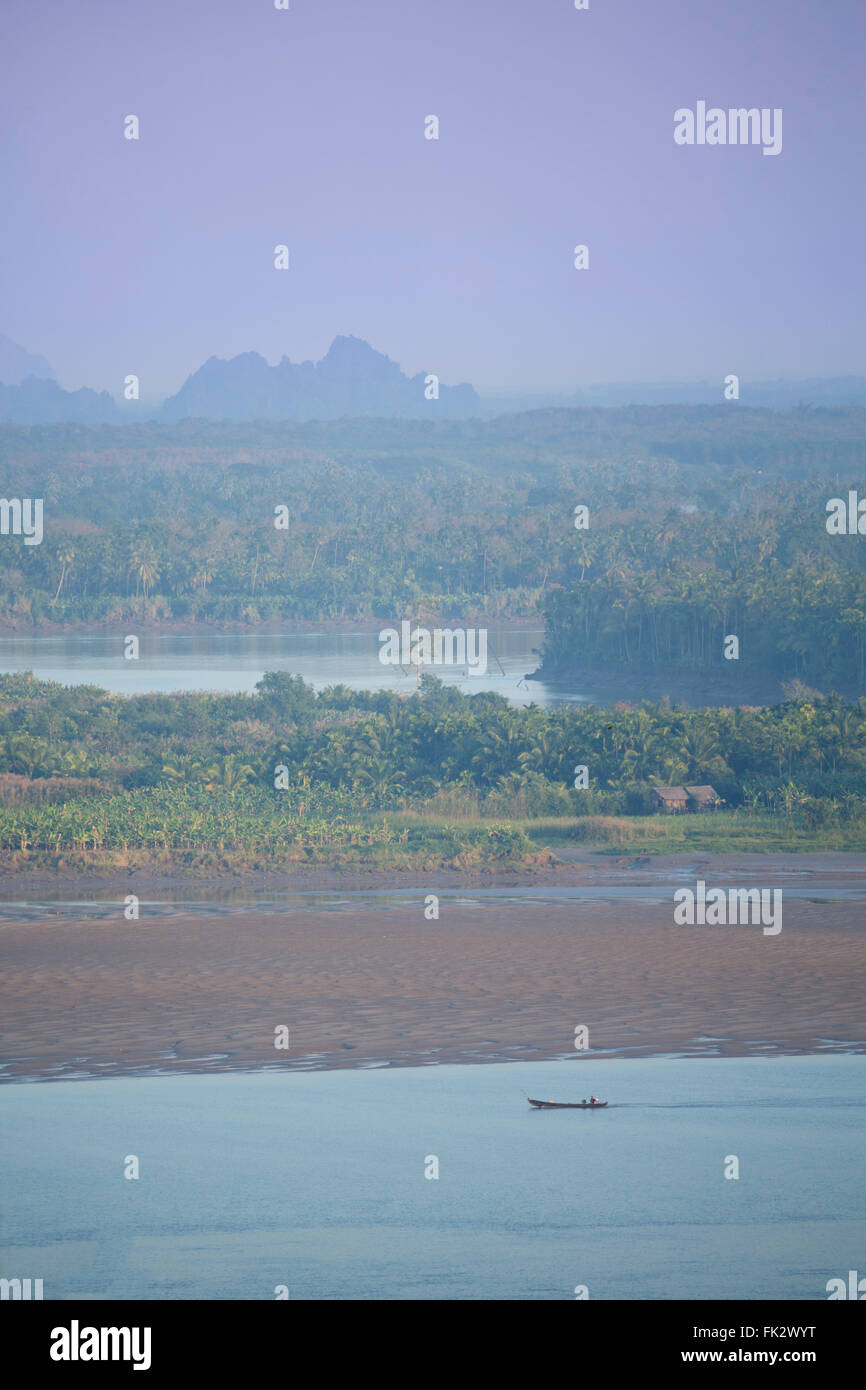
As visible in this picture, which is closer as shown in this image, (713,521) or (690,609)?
(690,609)

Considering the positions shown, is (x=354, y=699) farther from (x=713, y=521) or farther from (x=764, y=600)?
A: (x=713, y=521)

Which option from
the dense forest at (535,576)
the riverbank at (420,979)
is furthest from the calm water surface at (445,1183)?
the dense forest at (535,576)

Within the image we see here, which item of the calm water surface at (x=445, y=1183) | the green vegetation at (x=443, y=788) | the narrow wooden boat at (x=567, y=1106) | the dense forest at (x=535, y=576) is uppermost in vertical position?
the dense forest at (x=535, y=576)

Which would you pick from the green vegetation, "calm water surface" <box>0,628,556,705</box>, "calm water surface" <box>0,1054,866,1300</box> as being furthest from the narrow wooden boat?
"calm water surface" <box>0,628,556,705</box>

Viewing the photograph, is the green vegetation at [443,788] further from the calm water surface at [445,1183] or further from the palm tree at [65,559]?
the palm tree at [65,559]

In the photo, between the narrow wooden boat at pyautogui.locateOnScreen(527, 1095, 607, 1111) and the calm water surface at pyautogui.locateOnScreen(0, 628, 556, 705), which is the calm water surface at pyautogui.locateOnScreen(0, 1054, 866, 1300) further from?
the calm water surface at pyautogui.locateOnScreen(0, 628, 556, 705)

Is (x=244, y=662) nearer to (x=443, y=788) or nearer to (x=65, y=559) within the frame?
(x=65, y=559)
